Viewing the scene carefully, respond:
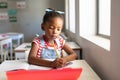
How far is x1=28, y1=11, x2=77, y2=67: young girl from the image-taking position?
1.40 metres

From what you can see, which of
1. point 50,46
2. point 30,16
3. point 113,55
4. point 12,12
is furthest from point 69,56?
point 12,12

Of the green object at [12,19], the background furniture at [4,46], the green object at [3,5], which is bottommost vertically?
the background furniture at [4,46]

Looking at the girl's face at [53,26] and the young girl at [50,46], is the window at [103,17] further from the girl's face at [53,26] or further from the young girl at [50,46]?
the girl's face at [53,26]

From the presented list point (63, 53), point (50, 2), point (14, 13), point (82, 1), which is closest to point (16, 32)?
point (14, 13)

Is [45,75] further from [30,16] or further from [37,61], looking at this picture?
[30,16]

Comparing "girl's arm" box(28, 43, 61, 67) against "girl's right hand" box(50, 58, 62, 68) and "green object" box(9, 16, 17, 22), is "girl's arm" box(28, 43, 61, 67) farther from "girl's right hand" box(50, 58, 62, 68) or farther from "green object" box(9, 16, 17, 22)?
"green object" box(9, 16, 17, 22)

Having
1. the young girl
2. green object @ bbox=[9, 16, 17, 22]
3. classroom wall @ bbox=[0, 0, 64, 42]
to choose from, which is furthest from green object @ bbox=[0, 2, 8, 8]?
the young girl

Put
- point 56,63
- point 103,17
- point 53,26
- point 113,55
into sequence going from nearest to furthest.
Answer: point 113,55, point 56,63, point 53,26, point 103,17

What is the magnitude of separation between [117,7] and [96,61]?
1.96 ft

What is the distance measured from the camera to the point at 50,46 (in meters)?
1.56

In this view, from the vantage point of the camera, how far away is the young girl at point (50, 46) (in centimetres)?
140

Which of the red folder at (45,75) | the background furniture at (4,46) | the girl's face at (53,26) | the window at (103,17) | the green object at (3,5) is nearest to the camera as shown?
the red folder at (45,75)

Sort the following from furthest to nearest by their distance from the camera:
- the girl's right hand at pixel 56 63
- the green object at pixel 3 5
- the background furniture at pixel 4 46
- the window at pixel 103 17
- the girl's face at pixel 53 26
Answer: the green object at pixel 3 5 → the background furniture at pixel 4 46 → the window at pixel 103 17 → the girl's face at pixel 53 26 → the girl's right hand at pixel 56 63

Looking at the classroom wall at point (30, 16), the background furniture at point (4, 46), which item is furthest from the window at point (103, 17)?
the classroom wall at point (30, 16)
